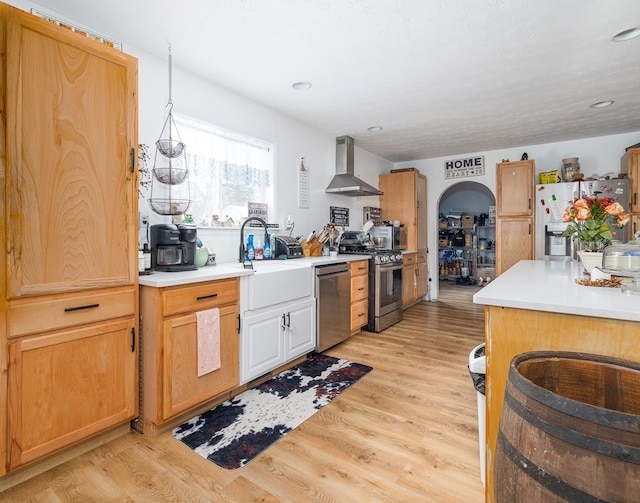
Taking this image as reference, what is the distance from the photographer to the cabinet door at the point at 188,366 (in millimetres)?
1866

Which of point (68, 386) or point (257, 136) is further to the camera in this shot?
point (257, 136)

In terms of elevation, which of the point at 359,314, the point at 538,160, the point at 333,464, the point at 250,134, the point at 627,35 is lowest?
the point at 333,464

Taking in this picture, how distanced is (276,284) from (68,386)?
4.41 ft

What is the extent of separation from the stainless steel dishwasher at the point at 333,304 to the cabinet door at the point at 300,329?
92 mm

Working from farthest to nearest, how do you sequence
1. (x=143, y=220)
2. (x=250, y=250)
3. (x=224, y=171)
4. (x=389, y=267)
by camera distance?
(x=389, y=267) < (x=250, y=250) < (x=224, y=171) < (x=143, y=220)

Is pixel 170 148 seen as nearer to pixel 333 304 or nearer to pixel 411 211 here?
pixel 333 304

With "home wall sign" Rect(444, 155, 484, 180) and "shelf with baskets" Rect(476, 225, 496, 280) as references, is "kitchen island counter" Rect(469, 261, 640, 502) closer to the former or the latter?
"home wall sign" Rect(444, 155, 484, 180)

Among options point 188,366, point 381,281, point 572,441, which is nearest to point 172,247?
point 188,366

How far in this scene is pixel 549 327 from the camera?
3.89ft

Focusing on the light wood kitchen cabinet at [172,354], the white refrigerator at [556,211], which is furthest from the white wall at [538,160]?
the light wood kitchen cabinet at [172,354]

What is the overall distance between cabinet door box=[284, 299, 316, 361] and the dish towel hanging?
693mm

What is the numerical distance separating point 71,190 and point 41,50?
62 centimetres

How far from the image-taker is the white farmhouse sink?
2360 mm

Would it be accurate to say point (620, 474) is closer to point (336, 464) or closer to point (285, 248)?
point (336, 464)
